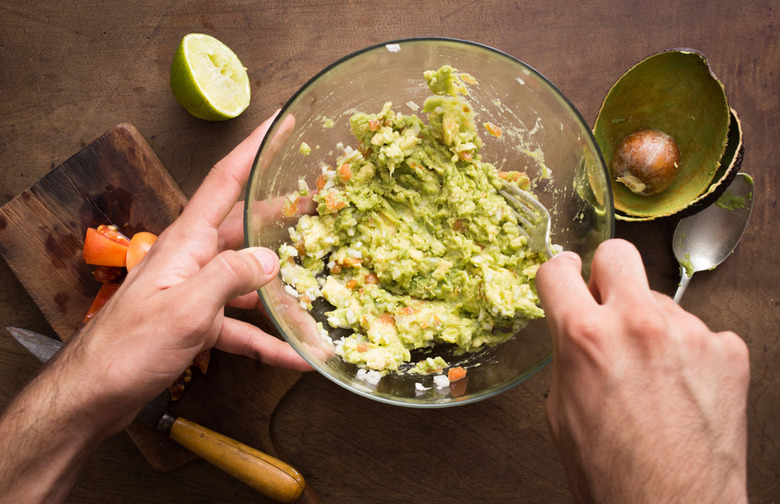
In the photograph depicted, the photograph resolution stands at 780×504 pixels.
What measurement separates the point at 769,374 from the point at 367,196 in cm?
160

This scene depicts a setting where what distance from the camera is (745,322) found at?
1.91 metres

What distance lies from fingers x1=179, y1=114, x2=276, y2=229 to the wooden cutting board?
0.96 feet

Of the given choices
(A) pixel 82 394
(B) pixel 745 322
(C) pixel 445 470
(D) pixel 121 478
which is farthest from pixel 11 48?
(B) pixel 745 322

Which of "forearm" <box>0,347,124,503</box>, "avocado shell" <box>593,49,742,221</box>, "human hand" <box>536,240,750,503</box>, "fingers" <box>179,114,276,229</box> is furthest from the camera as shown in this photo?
"avocado shell" <box>593,49,742,221</box>

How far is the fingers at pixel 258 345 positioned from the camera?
5.78 ft

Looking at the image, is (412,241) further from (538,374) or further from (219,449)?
(219,449)

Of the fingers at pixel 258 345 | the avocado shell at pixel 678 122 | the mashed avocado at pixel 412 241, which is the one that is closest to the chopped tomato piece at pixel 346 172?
the mashed avocado at pixel 412 241

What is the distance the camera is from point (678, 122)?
1.85 m

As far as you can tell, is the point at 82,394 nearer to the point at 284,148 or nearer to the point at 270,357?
the point at 270,357

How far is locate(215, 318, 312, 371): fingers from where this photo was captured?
1762 mm

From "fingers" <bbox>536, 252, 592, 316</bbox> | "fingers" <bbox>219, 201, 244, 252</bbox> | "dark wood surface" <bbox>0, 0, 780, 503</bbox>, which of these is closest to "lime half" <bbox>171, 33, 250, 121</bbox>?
"dark wood surface" <bbox>0, 0, 780, 503</bbox>

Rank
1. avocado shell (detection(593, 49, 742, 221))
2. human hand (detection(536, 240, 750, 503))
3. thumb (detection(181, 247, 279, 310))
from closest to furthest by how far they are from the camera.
Answer: human hand (detection(536, 240, 750, 503)) < thumb (detection(181, 247, 279, 310)) < avocado shell (detection(593, 49, 742, 221))

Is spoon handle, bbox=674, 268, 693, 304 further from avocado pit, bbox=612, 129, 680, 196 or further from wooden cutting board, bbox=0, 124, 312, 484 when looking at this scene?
wooden cutting board, bbox=0, 124, 312, 484

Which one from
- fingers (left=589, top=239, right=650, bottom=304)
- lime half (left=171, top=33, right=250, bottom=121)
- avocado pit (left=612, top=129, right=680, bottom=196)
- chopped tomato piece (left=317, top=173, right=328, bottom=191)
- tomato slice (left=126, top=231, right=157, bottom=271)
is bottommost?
avocado pit (left=612, top=129, right=680, bottom=196)
